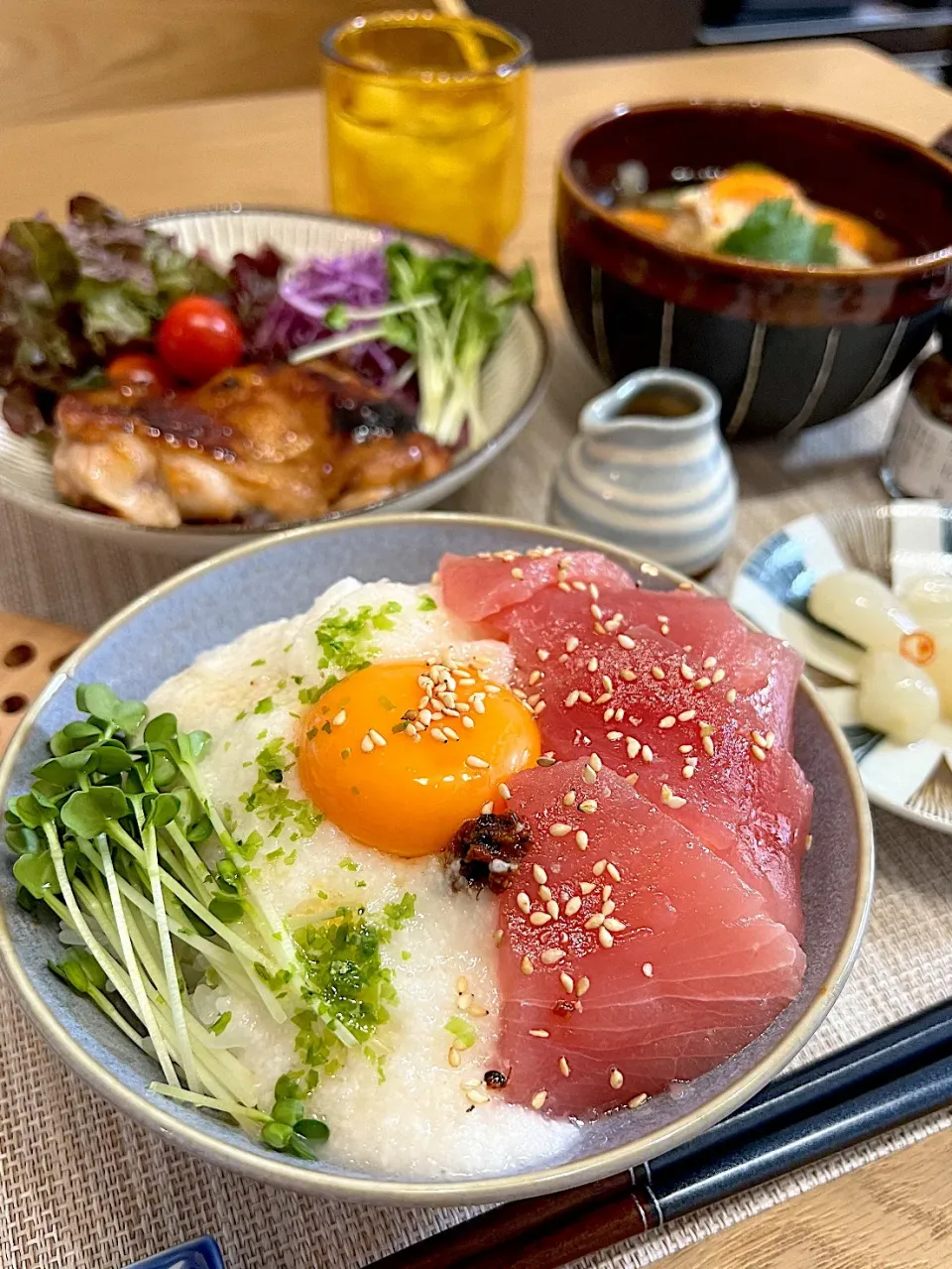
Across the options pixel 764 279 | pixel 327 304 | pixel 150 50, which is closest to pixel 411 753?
pixel 764 279

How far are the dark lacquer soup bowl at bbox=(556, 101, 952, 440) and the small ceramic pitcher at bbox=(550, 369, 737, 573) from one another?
0.19 metres

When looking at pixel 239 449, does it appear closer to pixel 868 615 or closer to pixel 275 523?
pixel 275 523

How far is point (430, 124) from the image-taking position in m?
2.59

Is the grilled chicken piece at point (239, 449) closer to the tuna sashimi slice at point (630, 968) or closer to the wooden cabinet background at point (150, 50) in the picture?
the tuna sashimi slice at point (630, 968)

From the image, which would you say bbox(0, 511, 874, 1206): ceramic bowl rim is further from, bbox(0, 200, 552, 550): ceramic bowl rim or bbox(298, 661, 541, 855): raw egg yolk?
bbox(0, 200, 552, 550): ceramic bowl rim

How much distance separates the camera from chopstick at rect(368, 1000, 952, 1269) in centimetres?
115

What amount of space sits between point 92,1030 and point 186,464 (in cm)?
115

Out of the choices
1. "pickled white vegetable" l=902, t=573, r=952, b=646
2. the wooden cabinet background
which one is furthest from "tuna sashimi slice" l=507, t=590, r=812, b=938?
the wooden cabinet background

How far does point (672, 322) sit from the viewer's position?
2.14 m

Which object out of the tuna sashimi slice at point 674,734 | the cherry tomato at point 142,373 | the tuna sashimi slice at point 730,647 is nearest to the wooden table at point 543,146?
the tuna sashimi slice at point 674,734

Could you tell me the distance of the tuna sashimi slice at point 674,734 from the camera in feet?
4.29

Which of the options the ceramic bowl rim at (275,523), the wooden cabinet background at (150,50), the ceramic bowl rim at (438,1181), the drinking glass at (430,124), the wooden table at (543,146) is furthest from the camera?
the wooden cabinet background at (150,50)

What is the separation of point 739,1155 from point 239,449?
153 centimetres

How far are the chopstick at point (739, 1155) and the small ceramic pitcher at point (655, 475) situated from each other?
0.94m
